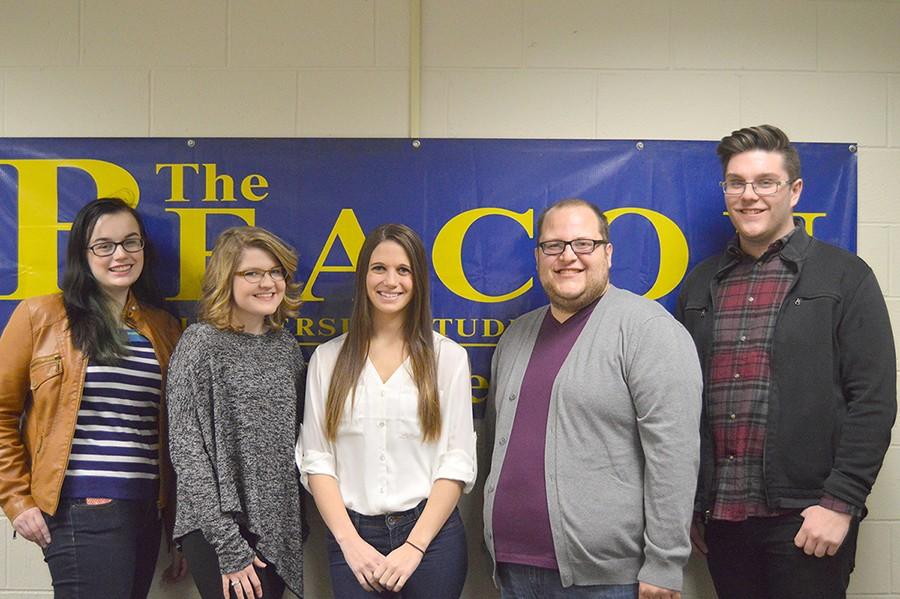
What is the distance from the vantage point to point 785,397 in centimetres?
184

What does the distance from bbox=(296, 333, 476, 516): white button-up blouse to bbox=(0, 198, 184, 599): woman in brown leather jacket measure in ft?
1.57

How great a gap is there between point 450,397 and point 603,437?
41 cm

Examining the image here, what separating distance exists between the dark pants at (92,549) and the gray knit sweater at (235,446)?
0.24 metres

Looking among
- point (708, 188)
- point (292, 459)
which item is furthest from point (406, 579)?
point (708, 188)

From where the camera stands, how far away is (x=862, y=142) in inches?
92.4

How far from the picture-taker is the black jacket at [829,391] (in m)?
1.79

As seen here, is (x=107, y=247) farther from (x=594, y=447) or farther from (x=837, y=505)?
(x=837, y=505)

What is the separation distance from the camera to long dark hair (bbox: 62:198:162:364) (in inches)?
76.1

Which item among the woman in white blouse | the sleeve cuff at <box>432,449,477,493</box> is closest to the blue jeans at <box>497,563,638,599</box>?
the woman in white blouse

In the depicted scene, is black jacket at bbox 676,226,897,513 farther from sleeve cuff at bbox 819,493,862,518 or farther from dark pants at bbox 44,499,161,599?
dark pants at bbox 44,499,161,599

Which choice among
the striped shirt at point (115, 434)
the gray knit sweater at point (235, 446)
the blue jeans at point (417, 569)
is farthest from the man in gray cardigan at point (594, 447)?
the striped shirt at point (115, 434)

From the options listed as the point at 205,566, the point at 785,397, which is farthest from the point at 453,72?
the point at 205,566

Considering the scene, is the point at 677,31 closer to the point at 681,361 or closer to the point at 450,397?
the point at 681,361

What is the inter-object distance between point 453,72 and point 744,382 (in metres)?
1.31
